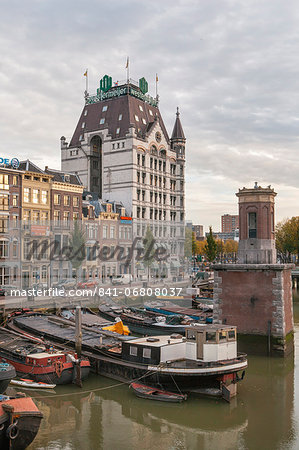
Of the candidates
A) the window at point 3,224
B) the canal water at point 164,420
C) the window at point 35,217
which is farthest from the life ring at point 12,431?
the window at point 35,217

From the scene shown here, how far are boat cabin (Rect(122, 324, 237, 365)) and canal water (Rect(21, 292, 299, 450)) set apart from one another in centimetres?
237

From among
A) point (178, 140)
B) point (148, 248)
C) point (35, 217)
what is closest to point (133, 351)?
point (35, 217)

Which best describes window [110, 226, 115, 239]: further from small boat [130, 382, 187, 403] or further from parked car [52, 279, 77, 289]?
small boat [130, 382, 187, 403]

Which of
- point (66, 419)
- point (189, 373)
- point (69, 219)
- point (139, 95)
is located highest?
point (139, 95)

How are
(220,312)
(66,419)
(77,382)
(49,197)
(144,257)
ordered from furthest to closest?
(144,257), (49,197), (220,312), (77,382), (66,419)

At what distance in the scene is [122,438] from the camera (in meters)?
22.1

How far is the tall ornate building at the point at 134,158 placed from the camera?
293 feet

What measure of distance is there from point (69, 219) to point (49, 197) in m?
5.08

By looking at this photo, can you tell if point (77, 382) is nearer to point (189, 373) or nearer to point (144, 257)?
point (189, 373)

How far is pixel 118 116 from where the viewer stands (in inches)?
3696

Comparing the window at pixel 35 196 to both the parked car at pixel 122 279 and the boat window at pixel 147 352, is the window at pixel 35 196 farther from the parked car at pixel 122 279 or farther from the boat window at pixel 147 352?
the boat window at pixel 147 352

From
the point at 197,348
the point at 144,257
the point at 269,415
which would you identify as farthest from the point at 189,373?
the point at 144,257

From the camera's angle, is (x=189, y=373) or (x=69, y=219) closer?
(x=189, y=373)

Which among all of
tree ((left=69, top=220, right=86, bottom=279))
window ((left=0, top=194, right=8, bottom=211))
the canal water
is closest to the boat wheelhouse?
the canal water
